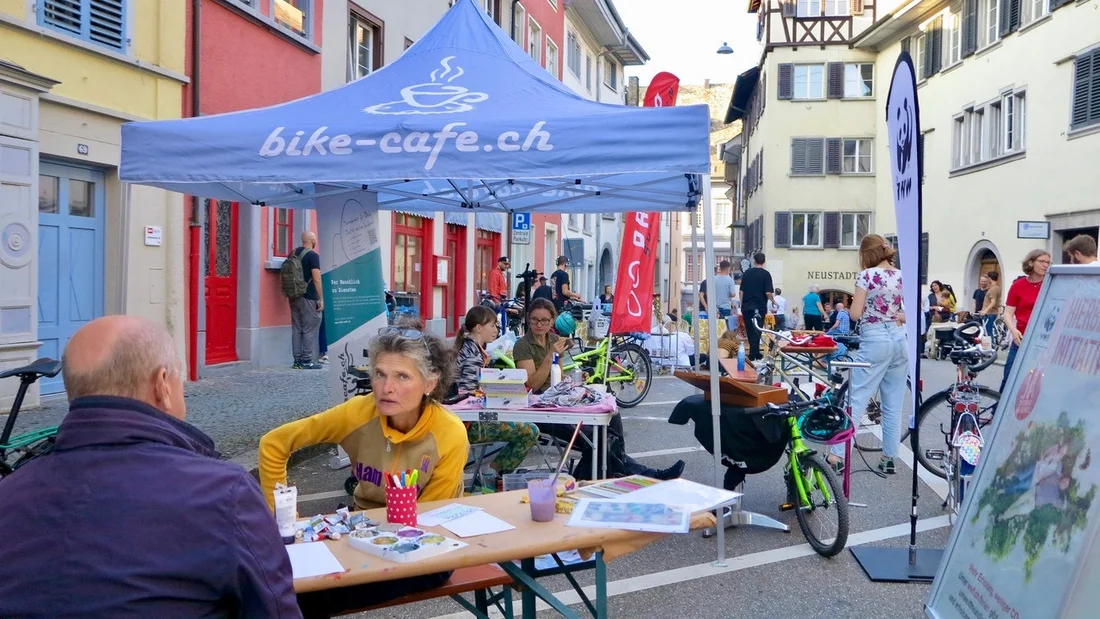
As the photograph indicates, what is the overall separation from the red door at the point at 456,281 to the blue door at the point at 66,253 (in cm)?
1192

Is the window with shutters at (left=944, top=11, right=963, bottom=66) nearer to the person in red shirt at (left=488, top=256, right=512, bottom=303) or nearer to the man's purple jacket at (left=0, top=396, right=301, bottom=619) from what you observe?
the person in red shirt at (left=488, top=256, right=512, bottom=303)

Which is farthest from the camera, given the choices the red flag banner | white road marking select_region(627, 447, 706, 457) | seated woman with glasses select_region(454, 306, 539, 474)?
the red flag banner

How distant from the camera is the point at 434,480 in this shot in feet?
11.4

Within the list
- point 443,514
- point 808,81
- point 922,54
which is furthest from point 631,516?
point 808,81

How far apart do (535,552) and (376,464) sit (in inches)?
40.9

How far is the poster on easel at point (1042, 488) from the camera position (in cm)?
242

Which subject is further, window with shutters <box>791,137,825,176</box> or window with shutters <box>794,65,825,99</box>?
window with shutters <box>794,65,825,99</box>

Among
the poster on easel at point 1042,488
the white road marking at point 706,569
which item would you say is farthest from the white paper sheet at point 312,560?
the poster on easel at point 1042,488

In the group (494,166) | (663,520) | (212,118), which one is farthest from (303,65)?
(663,520)

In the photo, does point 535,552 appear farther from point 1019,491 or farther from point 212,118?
point 212,118

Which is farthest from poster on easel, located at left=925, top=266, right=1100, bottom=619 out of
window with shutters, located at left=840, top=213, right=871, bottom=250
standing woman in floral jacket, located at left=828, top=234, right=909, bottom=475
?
window with shutters, located at left=840, top=213, right=871, bottom=250

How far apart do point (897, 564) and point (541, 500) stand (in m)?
2.84

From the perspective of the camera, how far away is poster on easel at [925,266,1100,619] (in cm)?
242

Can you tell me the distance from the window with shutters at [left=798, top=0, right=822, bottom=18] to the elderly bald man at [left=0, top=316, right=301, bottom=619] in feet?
123
